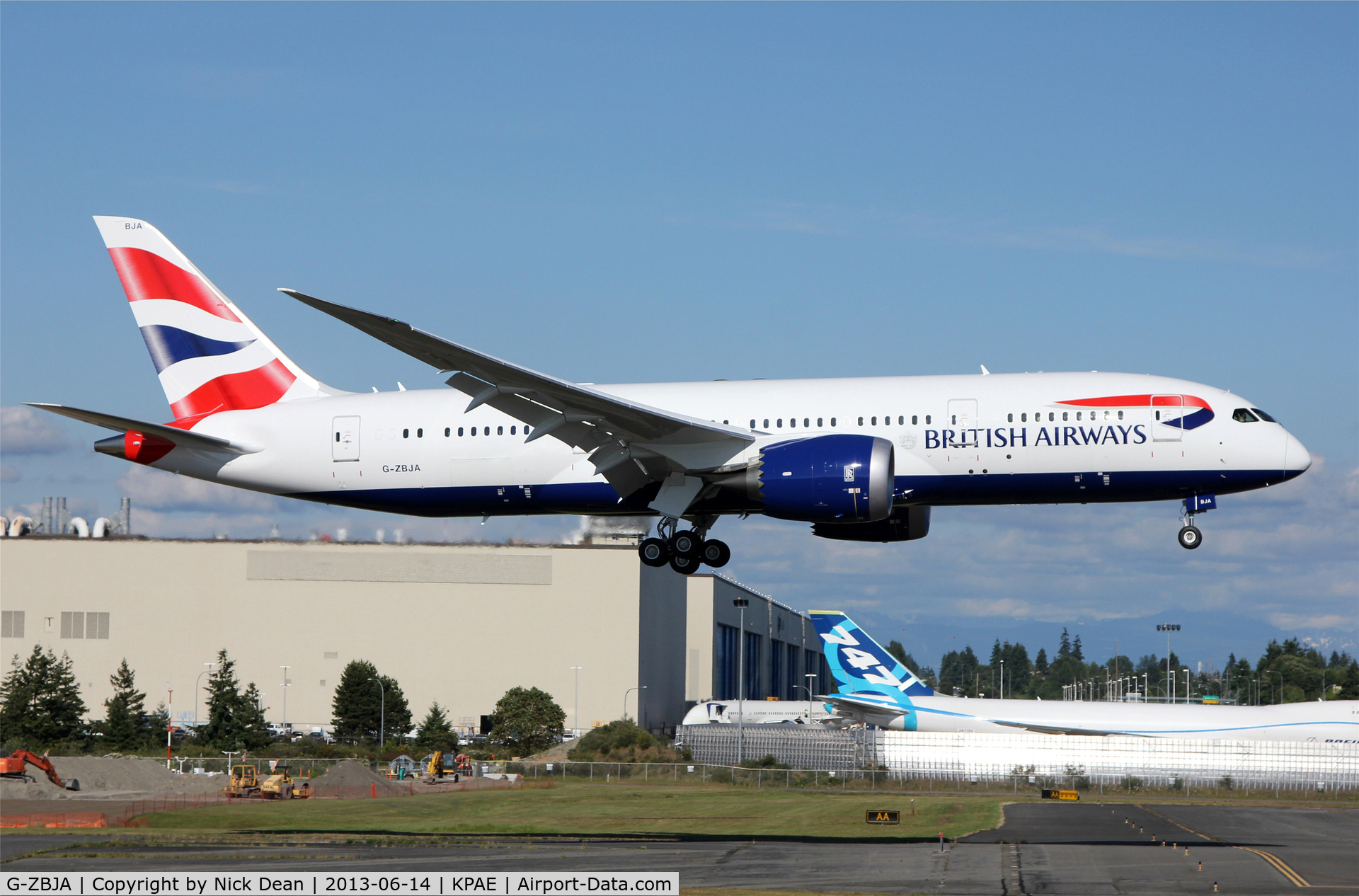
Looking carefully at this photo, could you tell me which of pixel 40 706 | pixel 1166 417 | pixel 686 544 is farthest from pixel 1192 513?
pixel 40 706

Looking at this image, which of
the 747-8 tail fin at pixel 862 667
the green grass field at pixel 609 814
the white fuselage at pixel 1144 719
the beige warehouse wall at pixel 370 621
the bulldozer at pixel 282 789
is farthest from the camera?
the beige warehouse wall at pixel 370 621

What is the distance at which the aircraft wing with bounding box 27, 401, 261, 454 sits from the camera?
33406mm

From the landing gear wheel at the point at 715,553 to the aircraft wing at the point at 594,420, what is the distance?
8.06 feet

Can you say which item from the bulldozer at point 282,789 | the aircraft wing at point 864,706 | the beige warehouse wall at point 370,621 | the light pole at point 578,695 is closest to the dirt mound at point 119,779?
the bulldozer at point 282,789

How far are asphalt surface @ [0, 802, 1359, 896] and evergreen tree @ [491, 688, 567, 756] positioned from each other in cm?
5678

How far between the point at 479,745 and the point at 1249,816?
66.2 m

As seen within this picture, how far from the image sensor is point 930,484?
33250mm

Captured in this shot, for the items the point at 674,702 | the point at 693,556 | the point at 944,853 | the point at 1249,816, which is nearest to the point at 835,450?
the point at 693,556

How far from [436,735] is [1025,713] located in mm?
52426

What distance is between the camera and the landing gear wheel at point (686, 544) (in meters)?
36.1

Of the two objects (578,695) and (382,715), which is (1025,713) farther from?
(382,715)

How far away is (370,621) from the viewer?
12312cm

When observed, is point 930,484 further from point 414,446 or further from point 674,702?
point 674,702

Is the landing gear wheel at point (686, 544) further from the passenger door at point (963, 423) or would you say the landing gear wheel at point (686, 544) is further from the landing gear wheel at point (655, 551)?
the passenger door at point (963, 423)
